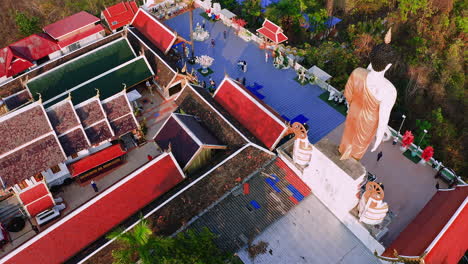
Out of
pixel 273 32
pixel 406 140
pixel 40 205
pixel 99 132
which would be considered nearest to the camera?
pixel 40 205

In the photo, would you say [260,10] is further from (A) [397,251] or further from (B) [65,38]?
(A) [397,251]

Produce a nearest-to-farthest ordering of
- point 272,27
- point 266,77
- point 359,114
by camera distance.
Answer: point 359,114
point 266,77
point 272,27

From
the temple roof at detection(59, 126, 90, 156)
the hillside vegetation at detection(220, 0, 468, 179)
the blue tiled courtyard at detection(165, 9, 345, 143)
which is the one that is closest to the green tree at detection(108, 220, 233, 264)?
the temple roof at detection(59, 126, 90, 156)

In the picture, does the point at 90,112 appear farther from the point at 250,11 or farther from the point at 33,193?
the point at 250,11

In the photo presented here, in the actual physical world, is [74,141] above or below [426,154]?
above

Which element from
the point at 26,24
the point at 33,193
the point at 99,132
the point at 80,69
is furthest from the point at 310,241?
the point at 26,24

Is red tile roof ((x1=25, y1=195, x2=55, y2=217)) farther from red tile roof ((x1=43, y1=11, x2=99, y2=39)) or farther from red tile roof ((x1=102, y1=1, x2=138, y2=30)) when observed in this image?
red tile roof ((x1=102, y1=1, x2=138, y2=30))
